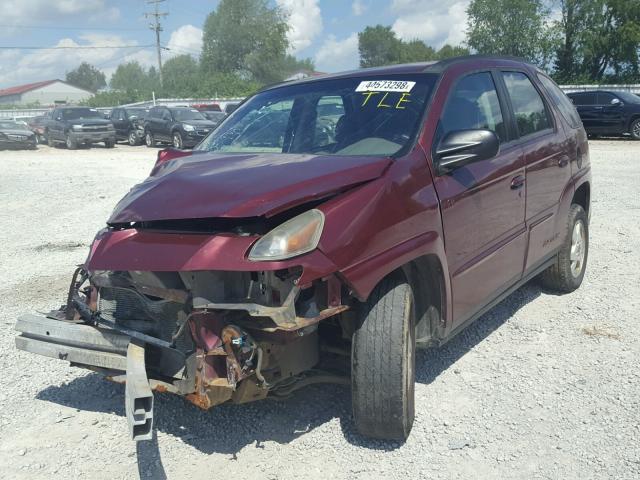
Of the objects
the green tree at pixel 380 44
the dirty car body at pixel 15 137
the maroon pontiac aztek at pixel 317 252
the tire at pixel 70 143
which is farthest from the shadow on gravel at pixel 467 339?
the green tree at pixel 380 44

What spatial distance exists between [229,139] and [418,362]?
199 centimetres

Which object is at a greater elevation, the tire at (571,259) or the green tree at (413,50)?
the green tree at (413,50)

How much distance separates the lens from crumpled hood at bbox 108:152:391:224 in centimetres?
275

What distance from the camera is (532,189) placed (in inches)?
169

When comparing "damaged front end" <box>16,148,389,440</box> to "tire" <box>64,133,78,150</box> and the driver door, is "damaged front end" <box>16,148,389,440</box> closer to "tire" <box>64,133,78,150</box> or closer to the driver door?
the driver door

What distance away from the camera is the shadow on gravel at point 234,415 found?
323 centimetres

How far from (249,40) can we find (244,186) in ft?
236

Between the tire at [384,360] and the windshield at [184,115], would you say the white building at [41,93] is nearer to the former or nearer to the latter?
the windshield at [184,115]

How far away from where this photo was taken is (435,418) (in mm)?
3418

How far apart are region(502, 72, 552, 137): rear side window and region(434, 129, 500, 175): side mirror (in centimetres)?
112

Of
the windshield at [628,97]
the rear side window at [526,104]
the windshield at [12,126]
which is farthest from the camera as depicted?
the windshield at [12,126]

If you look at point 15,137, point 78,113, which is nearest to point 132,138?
point 78,113

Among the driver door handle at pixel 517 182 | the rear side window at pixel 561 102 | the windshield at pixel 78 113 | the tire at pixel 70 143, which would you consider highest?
the rear side window at pixel 561 102

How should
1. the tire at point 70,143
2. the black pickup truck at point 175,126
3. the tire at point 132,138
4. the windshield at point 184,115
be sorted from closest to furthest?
1. the black pickup truck at point 175,126
2. the windshield at point 184,115
3. the tire at point 70,143
4. the tire at point 132,138
